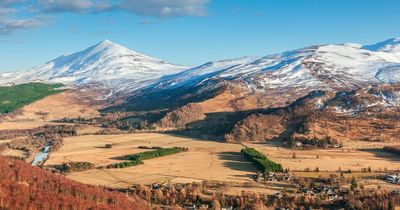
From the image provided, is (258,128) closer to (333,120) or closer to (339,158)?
(333,120)

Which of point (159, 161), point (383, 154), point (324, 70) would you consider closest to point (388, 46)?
point (324, 70)

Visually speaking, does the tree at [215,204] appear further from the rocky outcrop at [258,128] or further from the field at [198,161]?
the rocky outcrop at [258,128]

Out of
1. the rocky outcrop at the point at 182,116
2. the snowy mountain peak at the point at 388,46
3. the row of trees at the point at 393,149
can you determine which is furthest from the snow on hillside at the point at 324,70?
the row of trees at the point at 393,149

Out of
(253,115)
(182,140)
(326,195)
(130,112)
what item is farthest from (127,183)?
(130,112)

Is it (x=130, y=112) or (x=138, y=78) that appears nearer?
(x=130, y=112)

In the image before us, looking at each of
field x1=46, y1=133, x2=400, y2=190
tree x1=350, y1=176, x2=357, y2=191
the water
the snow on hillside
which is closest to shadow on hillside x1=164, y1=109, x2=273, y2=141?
field x1=46, y1=133, x2=400, y2=190

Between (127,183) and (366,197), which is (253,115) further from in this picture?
(366,197)
